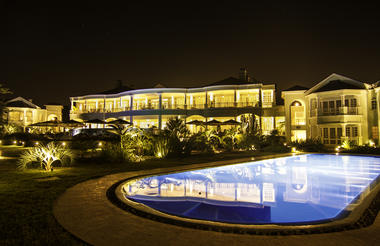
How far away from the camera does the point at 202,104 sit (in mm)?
30250

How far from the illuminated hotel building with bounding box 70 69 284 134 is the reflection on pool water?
1726cm

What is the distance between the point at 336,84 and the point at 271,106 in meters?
6.69

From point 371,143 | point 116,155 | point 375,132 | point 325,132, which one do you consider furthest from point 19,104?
point 375,132

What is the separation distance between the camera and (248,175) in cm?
1002

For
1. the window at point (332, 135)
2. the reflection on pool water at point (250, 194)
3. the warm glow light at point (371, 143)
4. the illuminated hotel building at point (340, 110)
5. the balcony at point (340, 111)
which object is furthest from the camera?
the window at point (332, 135)

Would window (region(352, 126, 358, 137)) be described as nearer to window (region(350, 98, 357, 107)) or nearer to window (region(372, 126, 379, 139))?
window (region(372, 126, 379, 139))

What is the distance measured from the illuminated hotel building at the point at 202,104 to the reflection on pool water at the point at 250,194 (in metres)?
17.3

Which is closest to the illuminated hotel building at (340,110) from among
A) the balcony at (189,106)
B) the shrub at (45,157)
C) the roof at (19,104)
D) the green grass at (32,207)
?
the balcony at (189,106)

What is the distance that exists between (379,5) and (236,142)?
1790 centimetres

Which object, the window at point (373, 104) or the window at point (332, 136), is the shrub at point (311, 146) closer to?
the window at point (332, 136)

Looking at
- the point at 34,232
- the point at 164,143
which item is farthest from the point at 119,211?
the point at 164,143

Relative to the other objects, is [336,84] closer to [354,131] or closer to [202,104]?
[354,131]

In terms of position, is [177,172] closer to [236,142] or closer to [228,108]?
[236,142]

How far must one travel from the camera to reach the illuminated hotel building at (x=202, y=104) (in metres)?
27.2
